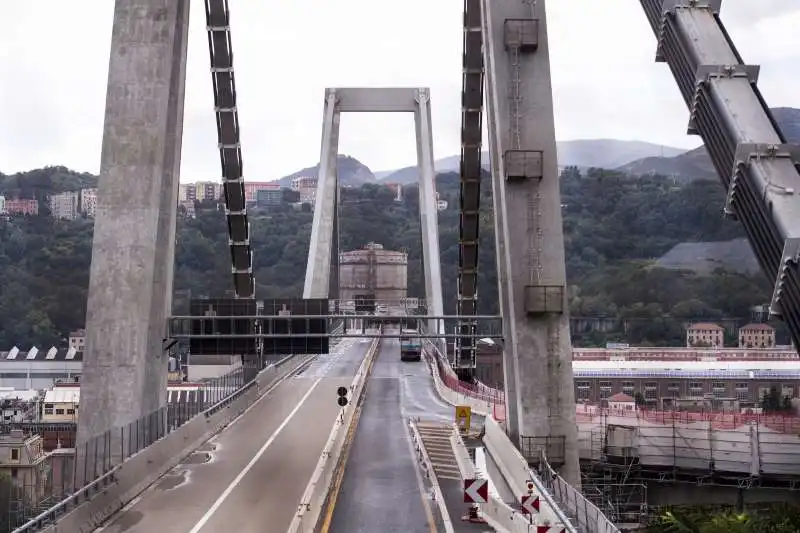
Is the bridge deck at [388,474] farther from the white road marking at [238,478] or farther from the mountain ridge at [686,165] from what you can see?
the mountain ridge at [686,165]

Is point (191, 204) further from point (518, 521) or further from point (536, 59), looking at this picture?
point (518, 521)

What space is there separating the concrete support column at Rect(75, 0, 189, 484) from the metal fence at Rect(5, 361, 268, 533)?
107cm

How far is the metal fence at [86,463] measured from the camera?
26750 millimetres

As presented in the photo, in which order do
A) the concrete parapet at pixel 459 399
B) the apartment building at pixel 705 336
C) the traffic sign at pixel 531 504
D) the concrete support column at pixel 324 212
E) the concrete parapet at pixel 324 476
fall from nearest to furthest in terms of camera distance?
the traffic sign at pixel 531 504, the concrete parapet at pixel 324 476, the concrete parapet at pixel 459 399, the concrete support column at pixel 324 212, the apartment building at pixel 705 336

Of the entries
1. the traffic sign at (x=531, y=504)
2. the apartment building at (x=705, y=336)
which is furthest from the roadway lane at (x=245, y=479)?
the apartment building at (x=705, y=336)

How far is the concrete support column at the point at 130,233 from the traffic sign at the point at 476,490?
577 inches

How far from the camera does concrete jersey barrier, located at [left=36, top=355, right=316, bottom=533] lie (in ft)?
90.5

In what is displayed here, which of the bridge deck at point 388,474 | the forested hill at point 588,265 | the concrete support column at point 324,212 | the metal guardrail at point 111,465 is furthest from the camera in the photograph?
the forested hill at point 588,265

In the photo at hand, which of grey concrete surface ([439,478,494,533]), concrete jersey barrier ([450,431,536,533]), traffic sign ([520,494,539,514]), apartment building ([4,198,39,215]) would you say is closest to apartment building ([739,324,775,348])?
grey concrete surface ([439,478,494,533])

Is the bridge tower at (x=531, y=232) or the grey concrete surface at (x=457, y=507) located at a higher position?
the bridge tower at (x=531, y=232)

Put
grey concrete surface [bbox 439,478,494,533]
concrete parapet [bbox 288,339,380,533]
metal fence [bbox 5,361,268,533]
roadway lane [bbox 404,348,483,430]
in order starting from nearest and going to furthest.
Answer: metal fence [bbox 5,361,268,533]
concrete parapet [bbox 288,339,380,533]
grey concrete surface [bbox 439,478,494,533]
roadway lane [bbox 404,348,483,430]

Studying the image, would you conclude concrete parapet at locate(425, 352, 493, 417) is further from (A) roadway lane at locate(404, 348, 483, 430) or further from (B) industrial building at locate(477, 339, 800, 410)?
(B) industrial building at locate(477, 339, 800, 410)

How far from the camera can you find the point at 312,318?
1811 inches

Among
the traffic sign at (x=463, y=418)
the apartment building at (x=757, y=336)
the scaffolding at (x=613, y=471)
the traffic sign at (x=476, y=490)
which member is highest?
the apartment building at (x=757, y=336)
